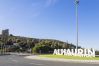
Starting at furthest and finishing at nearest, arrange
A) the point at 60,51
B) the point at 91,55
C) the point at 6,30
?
the point at 6,30 → the point at 60,51 → the point at 91,55

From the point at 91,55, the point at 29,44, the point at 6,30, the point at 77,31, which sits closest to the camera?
the point at 91,55

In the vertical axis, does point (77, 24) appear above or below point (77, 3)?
below

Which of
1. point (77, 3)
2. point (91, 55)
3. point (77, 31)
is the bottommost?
point (91, 55)

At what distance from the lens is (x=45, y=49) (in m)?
110

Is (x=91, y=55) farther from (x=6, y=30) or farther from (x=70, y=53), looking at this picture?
(x=6, y=30)

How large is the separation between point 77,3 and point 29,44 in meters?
95.2

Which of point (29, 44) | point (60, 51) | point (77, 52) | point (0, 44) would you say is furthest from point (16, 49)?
point (77, 52)

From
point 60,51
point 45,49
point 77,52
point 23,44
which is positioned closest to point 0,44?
point 23,44

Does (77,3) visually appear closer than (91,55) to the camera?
No

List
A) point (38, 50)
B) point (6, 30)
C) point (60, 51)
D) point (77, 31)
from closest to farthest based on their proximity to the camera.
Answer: point (77, 31)
point (60, 51)
point (38, 50)
point (6, 30)

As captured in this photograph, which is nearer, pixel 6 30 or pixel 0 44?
pixel 6 30

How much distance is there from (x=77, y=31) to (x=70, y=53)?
7.11m

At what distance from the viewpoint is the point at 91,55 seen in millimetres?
48781

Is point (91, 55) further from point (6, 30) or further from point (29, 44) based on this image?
point (29, 44)
